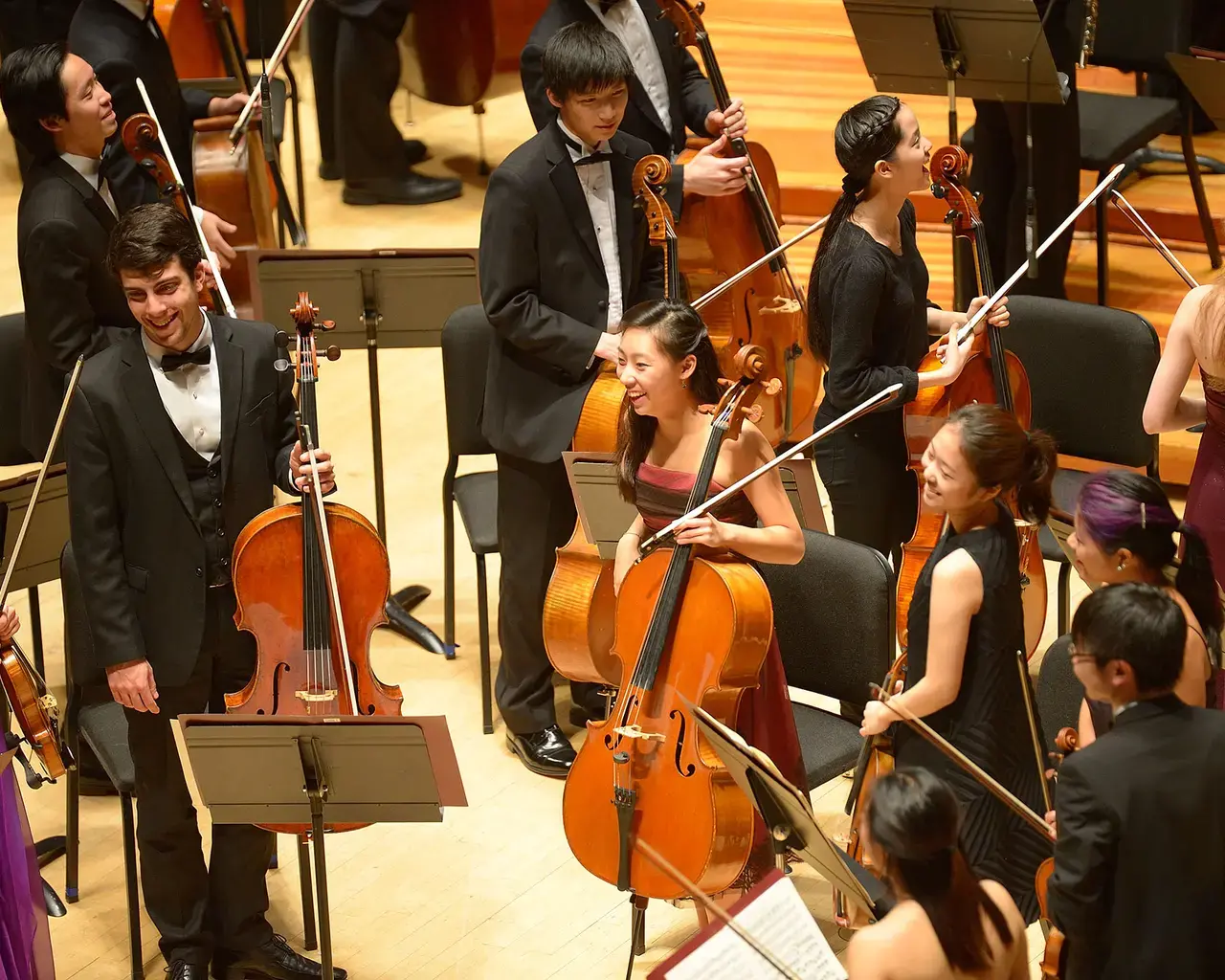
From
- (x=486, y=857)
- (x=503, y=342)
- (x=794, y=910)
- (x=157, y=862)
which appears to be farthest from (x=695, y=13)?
(x=794, y=910)

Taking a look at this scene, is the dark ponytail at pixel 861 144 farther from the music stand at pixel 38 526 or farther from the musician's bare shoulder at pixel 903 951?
the musician's bare shoulder at pixel 903 951

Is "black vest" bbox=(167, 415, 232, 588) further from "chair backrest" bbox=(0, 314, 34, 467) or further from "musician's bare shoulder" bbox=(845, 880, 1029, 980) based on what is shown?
"musician's bare shoulder" bbox=(845, 880, 1029, 980)

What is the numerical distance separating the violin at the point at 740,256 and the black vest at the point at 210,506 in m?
1.56

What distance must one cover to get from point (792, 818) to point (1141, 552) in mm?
717

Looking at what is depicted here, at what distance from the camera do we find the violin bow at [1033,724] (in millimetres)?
2879

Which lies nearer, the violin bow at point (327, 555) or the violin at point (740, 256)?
the violin bow at point (327, 555)

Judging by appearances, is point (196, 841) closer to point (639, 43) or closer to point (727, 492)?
point (727, 492)

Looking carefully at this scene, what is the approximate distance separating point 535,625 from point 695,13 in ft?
5.19

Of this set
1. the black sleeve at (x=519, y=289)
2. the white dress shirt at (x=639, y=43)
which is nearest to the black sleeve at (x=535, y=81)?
the white dress shirt at (x=639, y=43)

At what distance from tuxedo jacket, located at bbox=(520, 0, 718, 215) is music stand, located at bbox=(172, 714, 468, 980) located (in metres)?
1.80

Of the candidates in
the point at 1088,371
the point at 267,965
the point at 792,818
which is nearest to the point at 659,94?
the point at 1088,371

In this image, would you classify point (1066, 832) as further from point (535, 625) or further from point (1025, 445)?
point (535, 625)

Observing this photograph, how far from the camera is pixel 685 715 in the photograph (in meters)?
3.07

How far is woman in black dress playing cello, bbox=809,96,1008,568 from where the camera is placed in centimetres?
365
